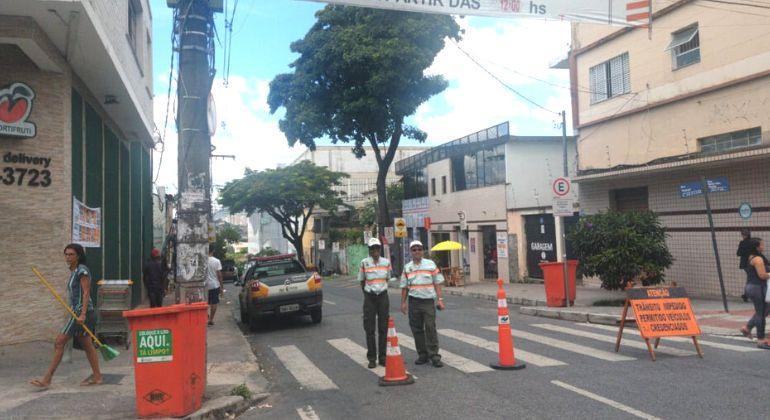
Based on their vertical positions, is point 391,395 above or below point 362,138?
below

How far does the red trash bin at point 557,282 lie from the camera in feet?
50.3

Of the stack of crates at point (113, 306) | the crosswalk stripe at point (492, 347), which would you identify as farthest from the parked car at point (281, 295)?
the crosswalk stripe at point (492, 347)

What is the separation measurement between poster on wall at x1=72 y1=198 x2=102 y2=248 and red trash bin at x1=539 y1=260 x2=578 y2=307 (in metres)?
10.3

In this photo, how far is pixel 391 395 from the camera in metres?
7.02

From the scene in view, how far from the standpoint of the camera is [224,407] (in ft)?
21.6

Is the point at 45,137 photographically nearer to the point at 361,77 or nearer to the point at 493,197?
the point at 361,77

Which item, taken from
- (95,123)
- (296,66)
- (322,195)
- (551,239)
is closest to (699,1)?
(551,239)

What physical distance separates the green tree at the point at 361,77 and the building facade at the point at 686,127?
8017 millimetres

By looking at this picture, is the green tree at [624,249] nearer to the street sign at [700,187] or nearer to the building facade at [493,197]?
the street sign at [700,187]

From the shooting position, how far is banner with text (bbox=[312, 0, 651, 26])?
27.9 feet

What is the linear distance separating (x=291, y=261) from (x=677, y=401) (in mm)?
9833

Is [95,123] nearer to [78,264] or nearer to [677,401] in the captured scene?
[78,264]

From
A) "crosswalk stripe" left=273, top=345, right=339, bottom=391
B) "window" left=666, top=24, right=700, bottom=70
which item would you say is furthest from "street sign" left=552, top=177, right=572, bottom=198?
"crosswalk stripe" left=273, top=345, right=339, bottom=391

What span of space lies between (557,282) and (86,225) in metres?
10.8
